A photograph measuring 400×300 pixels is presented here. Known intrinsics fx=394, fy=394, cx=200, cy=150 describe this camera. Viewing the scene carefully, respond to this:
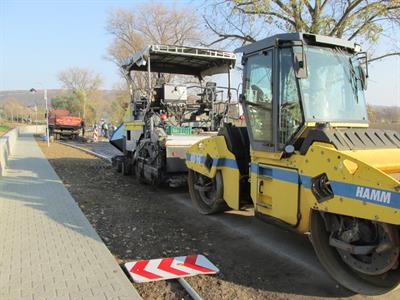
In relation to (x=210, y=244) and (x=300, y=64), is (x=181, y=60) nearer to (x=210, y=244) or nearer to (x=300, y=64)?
(x=210, y=244)

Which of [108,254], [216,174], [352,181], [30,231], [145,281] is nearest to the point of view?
[352,181]

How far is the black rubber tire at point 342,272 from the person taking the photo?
3787 millimetres

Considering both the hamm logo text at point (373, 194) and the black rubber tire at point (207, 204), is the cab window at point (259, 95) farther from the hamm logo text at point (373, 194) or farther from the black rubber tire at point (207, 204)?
the hamm logo text at point (373, 194)

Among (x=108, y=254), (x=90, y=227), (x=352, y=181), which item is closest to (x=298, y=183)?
(x=352, y=181)

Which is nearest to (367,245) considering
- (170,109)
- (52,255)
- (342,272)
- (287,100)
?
(342,272)

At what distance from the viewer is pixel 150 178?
962 centimetres

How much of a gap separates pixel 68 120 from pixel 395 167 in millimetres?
32045

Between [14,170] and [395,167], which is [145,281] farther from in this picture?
[14,170]

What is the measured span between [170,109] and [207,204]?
4.05 meters

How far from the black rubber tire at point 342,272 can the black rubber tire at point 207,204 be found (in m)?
2.31

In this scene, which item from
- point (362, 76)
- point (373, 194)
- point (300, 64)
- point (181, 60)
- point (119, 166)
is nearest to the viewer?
point (373, 194)

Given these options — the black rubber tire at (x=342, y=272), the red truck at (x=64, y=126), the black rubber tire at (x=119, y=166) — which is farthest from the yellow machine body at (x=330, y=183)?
the red truck at (x=64, y=126)

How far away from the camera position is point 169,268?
4.70 metres

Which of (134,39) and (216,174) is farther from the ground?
(134,39)
